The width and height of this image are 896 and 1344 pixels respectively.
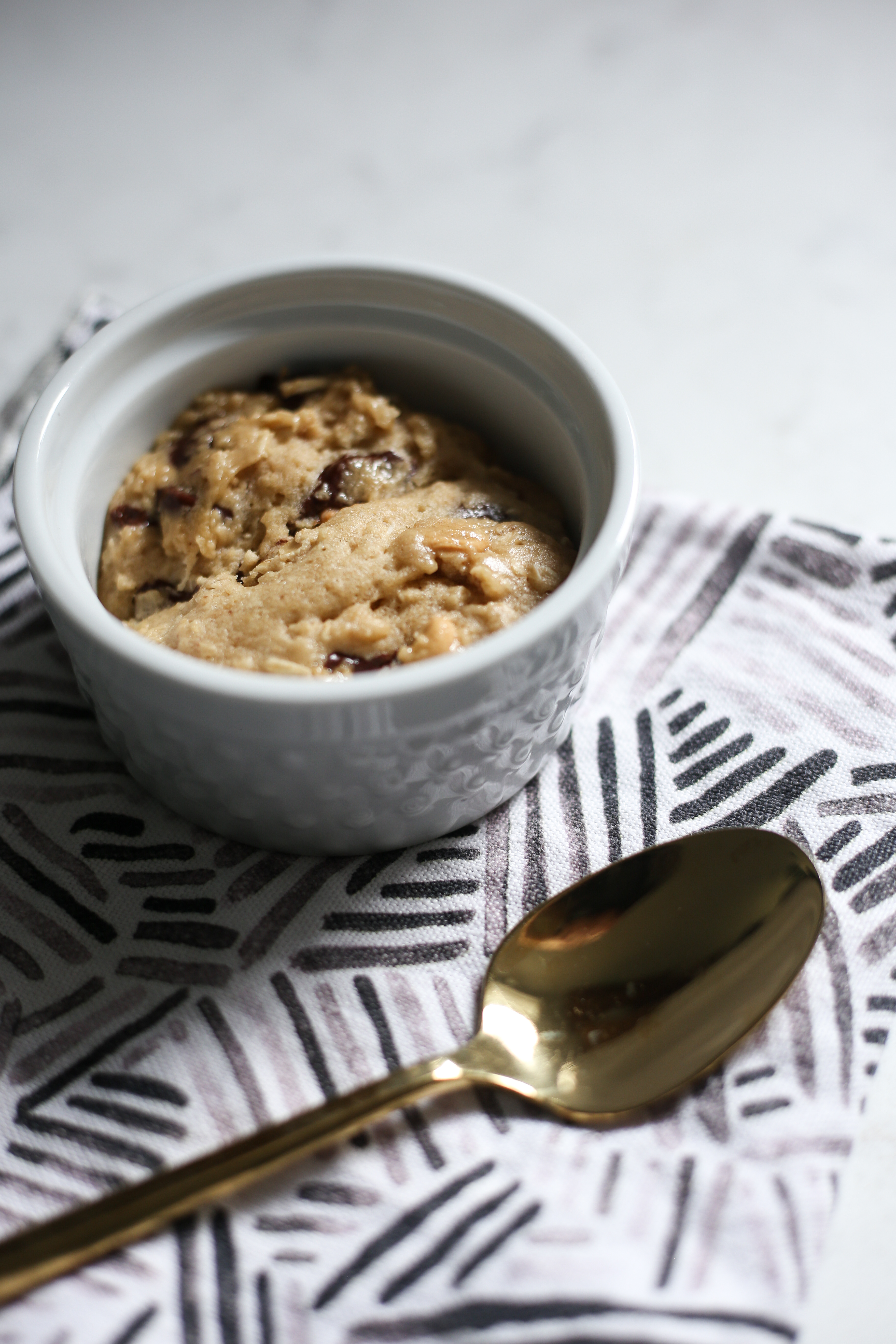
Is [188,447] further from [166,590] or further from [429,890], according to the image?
[429,890]

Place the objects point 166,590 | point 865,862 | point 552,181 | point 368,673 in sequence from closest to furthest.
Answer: point 368,673 → point 865,862 → point 166,590 → point 552,181

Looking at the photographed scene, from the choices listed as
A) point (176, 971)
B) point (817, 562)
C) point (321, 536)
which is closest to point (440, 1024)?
point (176, 971)

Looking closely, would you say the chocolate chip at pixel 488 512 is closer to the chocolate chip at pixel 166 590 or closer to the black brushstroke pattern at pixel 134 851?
the chocolate chip at pixel 166 590

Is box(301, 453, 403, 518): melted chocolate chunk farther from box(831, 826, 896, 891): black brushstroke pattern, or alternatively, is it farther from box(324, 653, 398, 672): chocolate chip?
box(831, 826, 896, 891): black brushstroke pattern

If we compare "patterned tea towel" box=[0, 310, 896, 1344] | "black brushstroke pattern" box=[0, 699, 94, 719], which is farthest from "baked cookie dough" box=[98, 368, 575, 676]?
"patterned tea towel" box=[0, 310, 896, 1344]

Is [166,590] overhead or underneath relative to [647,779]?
overhead

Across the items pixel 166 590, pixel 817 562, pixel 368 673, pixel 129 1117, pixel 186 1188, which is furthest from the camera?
pixel 817 562
